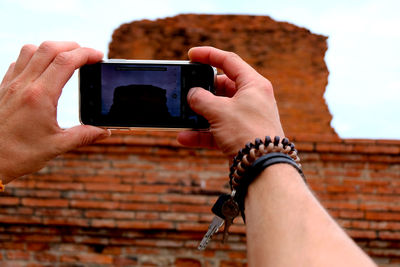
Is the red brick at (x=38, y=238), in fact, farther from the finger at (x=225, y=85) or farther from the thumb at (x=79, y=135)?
the finger at (x=225, y=85)

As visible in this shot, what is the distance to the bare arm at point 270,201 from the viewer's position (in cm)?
64

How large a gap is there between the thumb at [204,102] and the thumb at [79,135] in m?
0.34

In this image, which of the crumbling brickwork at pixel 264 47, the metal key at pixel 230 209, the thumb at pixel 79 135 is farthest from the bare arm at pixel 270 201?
the crumbling brickwork at pixel 264 47

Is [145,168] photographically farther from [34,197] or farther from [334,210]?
[334,210]

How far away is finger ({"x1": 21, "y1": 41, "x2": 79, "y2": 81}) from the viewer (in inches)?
46.9

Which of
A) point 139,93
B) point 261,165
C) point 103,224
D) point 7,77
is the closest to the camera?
point 261,165

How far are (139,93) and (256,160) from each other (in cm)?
64

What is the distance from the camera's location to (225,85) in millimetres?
1448

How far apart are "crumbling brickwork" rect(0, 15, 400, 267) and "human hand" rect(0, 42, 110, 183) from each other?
281 cm

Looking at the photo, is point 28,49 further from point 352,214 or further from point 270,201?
point 352,214

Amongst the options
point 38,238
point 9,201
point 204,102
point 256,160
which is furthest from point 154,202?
point 256,160

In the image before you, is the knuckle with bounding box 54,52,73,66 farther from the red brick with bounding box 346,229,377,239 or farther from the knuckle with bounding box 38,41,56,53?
the red brick with bounding box 346,229,377,239

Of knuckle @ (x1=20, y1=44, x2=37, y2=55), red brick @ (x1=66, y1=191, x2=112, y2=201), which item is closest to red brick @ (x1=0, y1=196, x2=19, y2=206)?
red brick @ (x1=66, y1=191, x2=112, y2=201)

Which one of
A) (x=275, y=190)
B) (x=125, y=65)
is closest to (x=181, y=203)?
(x=125, y=65)
